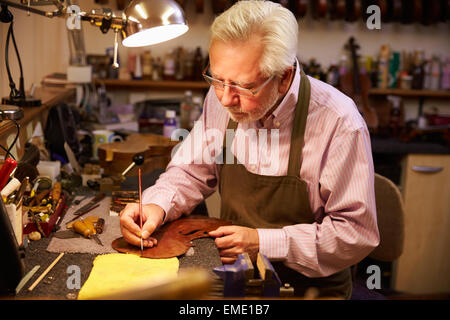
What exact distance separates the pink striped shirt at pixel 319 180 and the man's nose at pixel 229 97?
0.19m

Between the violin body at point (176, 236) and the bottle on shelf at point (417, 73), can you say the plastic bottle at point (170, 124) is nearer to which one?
the violin body at point (176, 236)

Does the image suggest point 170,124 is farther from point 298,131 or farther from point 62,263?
point 62,263

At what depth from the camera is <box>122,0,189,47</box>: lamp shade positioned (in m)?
1.61

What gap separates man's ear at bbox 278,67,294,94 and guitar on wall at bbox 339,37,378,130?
85.3 inches

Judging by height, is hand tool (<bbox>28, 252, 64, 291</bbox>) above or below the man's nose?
below

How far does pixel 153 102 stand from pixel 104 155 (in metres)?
1.69

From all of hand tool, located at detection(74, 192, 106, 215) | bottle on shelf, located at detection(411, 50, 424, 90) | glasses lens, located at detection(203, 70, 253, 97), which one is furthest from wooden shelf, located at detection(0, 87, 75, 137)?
bottle on shelf, located at detection(411, 50, 424, 90)

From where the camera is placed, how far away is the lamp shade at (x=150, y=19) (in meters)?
1.61

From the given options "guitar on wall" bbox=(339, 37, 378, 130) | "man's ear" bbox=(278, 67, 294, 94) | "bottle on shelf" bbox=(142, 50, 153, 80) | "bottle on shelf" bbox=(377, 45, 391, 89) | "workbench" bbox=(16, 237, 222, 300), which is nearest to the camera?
"workbench" bbox=(16, 237, 222, 300)

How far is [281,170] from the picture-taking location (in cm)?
176

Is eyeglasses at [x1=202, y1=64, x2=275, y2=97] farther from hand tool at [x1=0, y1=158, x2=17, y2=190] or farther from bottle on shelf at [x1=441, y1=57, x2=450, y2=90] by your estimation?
bottle on shelf at [x1=441, y1=57, x2=450, y2=90]

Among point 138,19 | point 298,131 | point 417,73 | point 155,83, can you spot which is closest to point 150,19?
point 138,19
